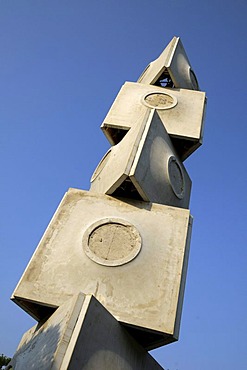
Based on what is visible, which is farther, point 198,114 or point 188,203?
point 198,114

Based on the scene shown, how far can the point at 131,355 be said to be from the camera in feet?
29.5

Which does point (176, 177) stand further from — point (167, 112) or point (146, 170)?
point (167, 112)

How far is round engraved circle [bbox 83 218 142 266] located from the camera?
9.94 meters

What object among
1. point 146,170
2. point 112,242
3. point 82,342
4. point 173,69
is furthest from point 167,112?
point 82,342

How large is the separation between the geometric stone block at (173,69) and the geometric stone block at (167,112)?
1256mm

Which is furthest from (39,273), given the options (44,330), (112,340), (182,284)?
(182,284)

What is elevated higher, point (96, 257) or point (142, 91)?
point (142, 91)

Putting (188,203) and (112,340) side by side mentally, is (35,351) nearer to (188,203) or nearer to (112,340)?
(112,340)

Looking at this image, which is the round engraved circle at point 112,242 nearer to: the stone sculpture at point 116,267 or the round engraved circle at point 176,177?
the stone sculpture at point 116,267

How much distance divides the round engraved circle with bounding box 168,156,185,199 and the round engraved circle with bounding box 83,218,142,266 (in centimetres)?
367

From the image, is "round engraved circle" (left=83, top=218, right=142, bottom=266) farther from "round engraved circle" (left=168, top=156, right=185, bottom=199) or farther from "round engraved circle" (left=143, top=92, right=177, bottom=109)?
"round engraved circle" (left=143, top=92, right=177, bottom=109)

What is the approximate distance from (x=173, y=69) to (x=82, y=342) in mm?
16216

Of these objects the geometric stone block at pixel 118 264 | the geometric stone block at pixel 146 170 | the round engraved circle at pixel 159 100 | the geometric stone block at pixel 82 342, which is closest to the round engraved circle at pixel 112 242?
the geometric stone block at pixel 118 264

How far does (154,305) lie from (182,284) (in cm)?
131
